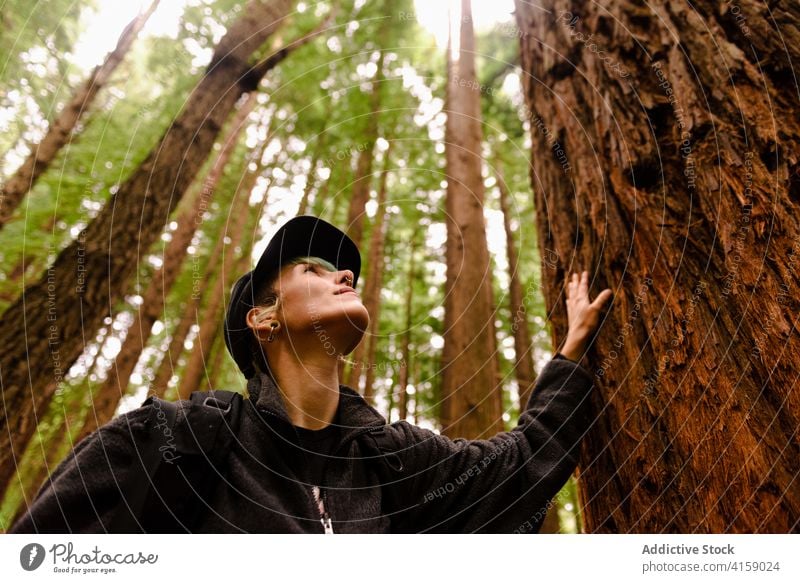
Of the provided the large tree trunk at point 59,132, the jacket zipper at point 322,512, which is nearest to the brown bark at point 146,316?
the large tree trunk at point 59,132

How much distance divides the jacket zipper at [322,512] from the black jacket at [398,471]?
0.04ft

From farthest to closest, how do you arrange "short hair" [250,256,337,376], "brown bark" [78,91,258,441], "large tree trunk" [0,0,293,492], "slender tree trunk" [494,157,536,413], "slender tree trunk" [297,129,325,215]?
1. "slender tree trunk" [297,129,325,215]
2. "slender tree trunk" [494,157,536,413]
3. "brown bark" [78,91,258,441]
4. "large tree trunk" [0,0,293,492]
5. "short hair" [250,256,337,376]

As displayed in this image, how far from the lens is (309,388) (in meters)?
1.58

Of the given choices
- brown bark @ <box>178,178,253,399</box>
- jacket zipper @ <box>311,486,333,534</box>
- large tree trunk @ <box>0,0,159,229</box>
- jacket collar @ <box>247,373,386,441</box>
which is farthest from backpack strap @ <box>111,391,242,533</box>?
brown bark @ <box>178,178,253,399</box>

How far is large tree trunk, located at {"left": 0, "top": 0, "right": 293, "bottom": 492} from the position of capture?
2.11 meters

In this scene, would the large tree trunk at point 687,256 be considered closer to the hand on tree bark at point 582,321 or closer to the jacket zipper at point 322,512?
the hand on tree bark at point 582,321

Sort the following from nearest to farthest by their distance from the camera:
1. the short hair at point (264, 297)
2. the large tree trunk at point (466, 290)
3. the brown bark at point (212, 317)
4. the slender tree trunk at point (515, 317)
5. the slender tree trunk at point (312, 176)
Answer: the short hair at point (264, 297) → the large tree trunk at point (466, 290) → the slender tree trunk at point (515, 317) → the brown bark at point (212, 317) → the slender tree trunk at point (312, 176)

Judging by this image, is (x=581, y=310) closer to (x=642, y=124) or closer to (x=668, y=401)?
(x=668, y=401)

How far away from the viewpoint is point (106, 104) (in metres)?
5.77

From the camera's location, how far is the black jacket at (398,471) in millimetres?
1270

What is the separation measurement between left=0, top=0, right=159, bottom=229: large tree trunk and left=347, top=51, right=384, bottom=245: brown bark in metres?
2.42

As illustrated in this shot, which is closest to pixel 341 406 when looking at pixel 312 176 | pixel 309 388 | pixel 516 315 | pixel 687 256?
pixel 309 388

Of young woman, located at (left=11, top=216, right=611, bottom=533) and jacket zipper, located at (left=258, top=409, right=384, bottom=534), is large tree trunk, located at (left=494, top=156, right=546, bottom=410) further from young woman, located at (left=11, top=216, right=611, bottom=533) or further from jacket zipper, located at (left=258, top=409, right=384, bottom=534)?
jacket zipper, located at (left=258, top=409, right=384, bottom=534)
